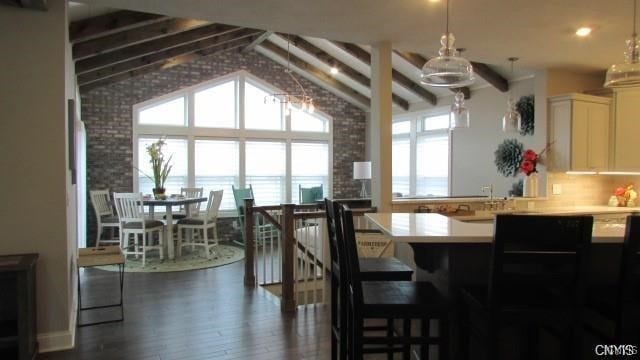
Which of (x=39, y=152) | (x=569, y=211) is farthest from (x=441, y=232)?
(x=569, y=211)

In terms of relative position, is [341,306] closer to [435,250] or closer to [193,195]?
[435,250]

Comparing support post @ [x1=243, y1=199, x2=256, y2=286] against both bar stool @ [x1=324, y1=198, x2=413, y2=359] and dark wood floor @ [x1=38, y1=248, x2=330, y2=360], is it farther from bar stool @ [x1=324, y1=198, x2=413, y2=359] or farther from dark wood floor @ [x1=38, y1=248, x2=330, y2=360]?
bar stool @ [x1=324, y1=198, x2=413, y2=359]

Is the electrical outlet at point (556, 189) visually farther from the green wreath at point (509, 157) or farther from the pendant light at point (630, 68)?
the pendant light at point (630, 68)

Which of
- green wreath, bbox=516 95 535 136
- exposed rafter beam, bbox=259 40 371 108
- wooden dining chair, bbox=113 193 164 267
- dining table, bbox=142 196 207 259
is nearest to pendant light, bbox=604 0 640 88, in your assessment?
green wreath, bbox=516 95 535 136

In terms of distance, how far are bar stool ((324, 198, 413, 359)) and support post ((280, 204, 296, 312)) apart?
148 centimetres

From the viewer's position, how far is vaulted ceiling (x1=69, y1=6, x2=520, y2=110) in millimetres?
4949

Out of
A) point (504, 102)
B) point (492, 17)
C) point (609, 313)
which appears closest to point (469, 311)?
point (609, 313)

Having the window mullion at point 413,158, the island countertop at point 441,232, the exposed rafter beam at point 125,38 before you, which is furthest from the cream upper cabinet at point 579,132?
the exposed rafter beam at point 125,38

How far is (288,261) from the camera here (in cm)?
414

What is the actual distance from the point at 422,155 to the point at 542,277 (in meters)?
7.14

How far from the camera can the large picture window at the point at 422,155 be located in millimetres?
8109

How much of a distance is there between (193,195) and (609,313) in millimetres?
6877

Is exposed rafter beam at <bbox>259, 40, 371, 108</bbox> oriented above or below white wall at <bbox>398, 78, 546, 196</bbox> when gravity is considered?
above

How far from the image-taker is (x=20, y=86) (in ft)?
9.72
